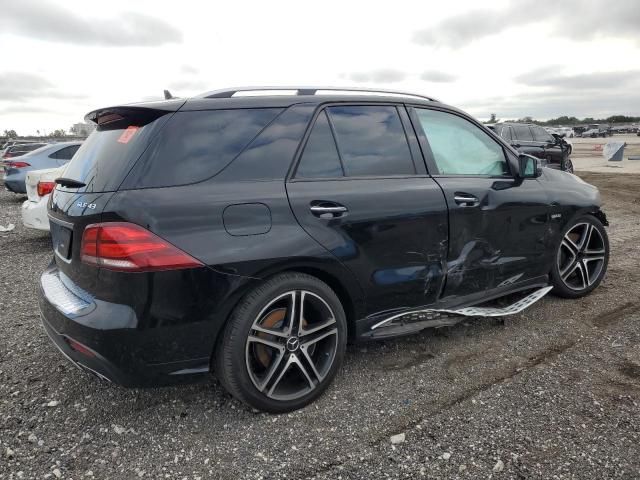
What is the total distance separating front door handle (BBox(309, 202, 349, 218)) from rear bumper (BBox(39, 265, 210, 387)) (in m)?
0.99

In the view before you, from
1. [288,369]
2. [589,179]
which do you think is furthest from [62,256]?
[589,179]

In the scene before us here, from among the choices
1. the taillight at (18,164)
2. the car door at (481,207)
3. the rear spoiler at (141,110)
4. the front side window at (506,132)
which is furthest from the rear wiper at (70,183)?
the front side window at (506,132)

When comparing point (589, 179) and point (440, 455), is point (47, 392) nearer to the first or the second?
point (440, 455)

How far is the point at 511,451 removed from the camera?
2.44m

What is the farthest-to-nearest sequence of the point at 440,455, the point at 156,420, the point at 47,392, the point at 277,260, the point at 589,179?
the point at 589,179
the point at 47,392
the point at 156,420
the point at 277,260
the point at 440,455

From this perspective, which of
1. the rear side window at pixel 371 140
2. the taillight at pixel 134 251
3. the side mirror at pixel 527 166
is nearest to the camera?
the taillight at pixel 134 251

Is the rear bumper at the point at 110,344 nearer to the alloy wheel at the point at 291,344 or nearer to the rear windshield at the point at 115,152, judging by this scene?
the alloy wheel at the point at 291,344

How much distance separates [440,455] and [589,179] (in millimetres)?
14761

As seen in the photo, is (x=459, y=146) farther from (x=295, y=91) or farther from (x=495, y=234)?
(x=295, y=91)

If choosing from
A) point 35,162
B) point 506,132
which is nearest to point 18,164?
point 35,162

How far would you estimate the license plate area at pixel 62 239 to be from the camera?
262 cm

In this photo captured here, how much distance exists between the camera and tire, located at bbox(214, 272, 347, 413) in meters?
2.55

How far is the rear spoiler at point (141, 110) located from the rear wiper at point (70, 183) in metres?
0.41

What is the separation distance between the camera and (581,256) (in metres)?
4.50
